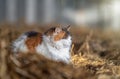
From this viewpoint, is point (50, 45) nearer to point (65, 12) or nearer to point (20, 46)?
point (20, 46)

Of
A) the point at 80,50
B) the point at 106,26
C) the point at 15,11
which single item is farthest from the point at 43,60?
the point at 106,26

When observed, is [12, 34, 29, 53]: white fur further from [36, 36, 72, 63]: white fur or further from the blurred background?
the blurred background

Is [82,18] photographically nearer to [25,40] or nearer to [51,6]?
[51,6]

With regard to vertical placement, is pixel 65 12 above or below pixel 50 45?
below

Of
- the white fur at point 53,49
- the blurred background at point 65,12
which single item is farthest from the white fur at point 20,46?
the blurred background at point 65,12

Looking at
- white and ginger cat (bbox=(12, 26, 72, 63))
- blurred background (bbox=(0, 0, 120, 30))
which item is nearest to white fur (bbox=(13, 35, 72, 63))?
white and ginger cat (bbox=(12, 26, 72, 63))

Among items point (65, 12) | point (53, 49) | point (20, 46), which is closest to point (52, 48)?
point (53, 49)

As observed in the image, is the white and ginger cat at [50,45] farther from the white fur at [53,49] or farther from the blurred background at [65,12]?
the blurred background at [65,12]
